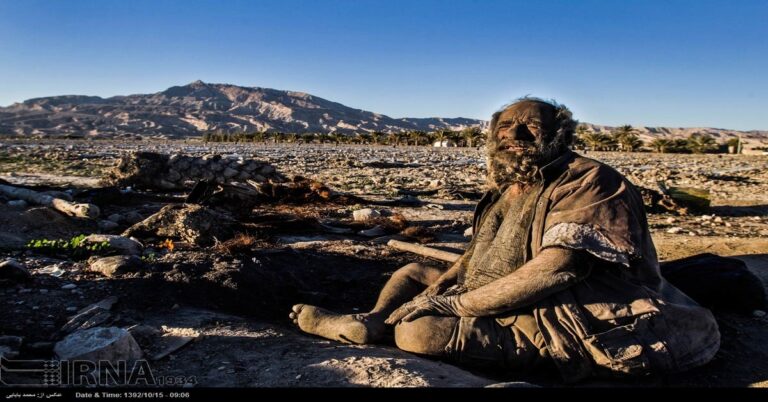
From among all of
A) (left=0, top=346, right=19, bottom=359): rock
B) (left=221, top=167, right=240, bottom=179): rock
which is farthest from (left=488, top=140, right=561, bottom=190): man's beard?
(left=221, top=167, right=240, bottom=179): rock

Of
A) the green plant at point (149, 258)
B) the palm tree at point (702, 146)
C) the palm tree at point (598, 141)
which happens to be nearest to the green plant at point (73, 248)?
the green plant at point (149, 258)

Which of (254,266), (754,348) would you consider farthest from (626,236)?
(254,266)

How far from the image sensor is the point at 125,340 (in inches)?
130

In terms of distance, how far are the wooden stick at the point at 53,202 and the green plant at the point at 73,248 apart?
2.24 m

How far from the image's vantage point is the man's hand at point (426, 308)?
3.78 metres

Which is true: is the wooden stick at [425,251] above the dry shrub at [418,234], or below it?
above

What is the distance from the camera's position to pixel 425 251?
6973 millimetres

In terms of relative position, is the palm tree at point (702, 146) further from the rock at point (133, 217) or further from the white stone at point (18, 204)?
the white stone at point (18, 204)

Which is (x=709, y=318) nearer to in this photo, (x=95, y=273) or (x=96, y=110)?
(x=95, y=273)

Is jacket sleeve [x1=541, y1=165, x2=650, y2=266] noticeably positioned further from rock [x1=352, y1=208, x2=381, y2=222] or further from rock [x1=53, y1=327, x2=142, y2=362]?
rock [x1=352, y1=208, x2=381, y2=222]

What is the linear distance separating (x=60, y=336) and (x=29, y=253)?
9.37ft

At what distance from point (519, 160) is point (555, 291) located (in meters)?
0.98

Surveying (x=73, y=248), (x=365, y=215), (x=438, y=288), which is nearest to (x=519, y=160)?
(x=438, y=288)

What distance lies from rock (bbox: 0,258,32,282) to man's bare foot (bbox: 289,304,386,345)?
8.81 feet
